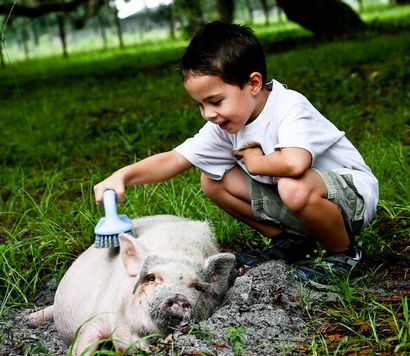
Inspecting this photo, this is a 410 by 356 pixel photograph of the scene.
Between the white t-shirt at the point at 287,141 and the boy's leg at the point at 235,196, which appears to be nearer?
the white t-shirt at the point at 287,141

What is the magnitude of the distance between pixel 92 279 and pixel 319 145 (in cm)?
99

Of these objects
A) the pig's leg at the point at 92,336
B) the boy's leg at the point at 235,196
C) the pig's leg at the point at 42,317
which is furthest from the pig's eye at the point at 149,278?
the boy's leg at the point at 235,196

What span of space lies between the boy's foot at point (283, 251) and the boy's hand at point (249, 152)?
1.39 ft

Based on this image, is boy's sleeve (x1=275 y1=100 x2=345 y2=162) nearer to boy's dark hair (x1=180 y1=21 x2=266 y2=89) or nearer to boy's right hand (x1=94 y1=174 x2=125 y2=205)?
boy's dark hair (x1=180 y1=21 x2=266 y2=89)

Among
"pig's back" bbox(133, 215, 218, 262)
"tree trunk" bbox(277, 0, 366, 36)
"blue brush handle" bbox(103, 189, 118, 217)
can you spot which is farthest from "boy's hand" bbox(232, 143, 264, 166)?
"tree trunk" bbox(277, 0, 366, 36)

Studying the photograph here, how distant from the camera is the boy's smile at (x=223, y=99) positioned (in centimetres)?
285

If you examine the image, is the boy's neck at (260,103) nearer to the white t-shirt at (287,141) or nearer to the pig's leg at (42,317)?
the white t-shirt at (287,141)

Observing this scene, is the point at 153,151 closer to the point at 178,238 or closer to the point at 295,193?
the point at 295,193

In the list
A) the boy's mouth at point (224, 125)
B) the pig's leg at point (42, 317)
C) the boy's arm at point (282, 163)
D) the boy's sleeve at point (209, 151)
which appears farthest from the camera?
the boy's sleeve at point (209, 151)

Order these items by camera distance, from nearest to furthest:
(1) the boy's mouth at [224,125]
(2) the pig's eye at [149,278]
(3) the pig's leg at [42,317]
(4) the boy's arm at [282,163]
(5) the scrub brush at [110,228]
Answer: (2) the pig's eye at [149,278] → (5) the scrub brush at [110,228] → (4) the boy's arm at [282,163] → (1) the boy's mouth at [224,125] → (3) the pig's leg at [42,317]

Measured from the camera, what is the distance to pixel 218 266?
8.25ft

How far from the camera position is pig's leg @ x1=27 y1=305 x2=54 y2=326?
Result: 309 cm

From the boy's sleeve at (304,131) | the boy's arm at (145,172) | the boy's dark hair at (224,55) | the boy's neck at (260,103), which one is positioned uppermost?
the boy's dark hair at (224,55)

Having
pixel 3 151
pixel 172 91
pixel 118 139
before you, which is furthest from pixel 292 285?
pixel 172 91
